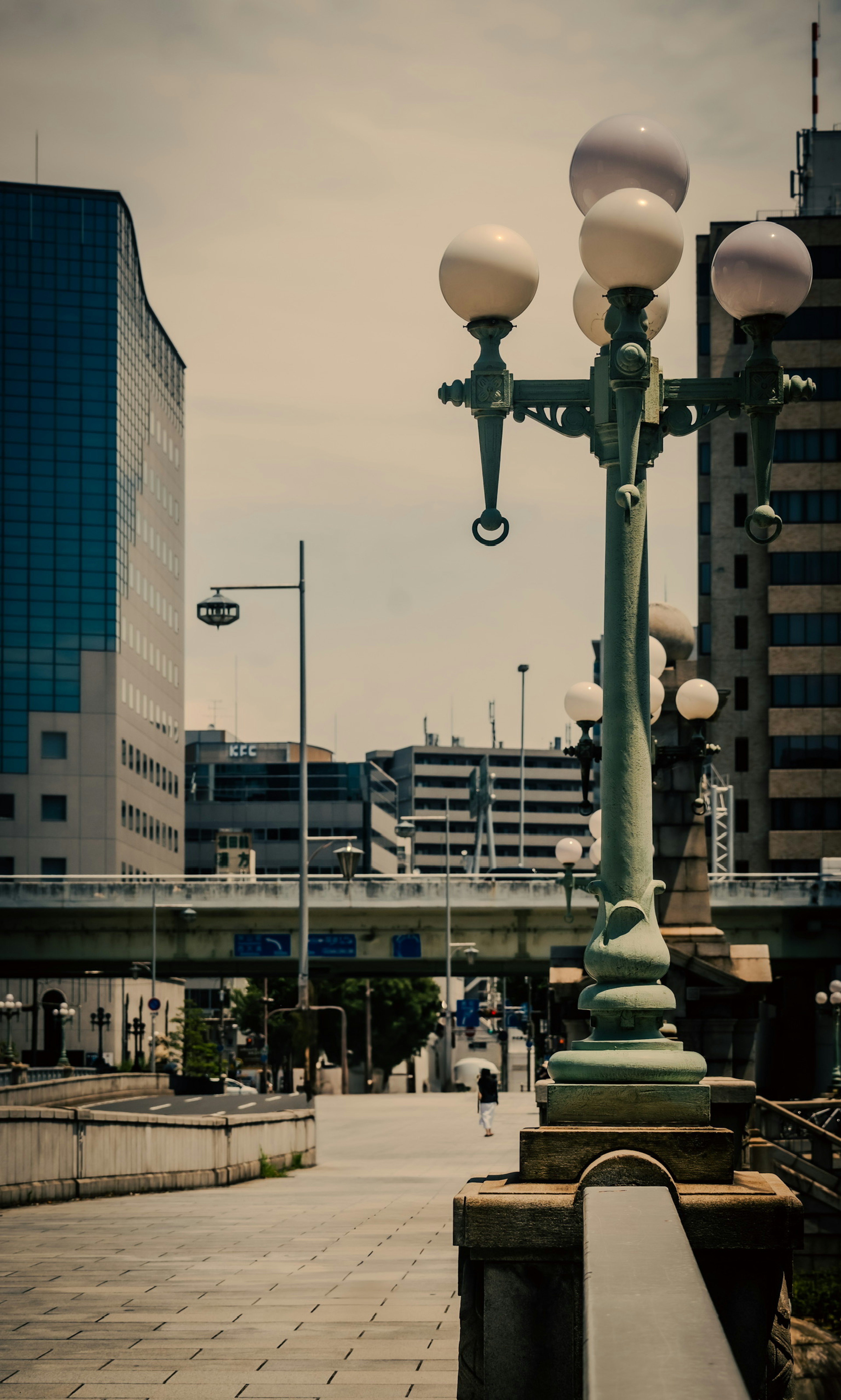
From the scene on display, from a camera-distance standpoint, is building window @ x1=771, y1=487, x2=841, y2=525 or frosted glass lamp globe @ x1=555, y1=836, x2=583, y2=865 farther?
building window @ x1=771, y1=487, x2=841, y2=525

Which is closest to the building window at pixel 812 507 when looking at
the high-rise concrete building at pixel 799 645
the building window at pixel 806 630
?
the high-rise concrete building at pixel 799 645

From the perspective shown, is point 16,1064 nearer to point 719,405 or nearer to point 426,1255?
point 426,1255

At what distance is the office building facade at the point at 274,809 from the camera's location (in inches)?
5856

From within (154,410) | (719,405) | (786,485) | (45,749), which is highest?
(154,410)

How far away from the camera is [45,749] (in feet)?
334

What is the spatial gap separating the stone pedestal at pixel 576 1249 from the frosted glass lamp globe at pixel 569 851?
17.7 meters

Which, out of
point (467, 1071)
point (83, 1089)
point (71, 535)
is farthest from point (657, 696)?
point (71, 535)

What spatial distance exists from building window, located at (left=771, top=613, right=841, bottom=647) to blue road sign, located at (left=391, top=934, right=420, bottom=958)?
2960cm

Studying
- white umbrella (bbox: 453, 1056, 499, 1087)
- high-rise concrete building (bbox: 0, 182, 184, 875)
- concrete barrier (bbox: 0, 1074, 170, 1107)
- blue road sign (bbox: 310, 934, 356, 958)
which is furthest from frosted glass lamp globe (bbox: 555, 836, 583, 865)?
high-rise concrete building (bbox: 0, 182, 184, 875)

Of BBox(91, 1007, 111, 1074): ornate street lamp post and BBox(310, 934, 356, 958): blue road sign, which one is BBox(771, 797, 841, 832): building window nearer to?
BBox(310, 934, 356, 958): blue road sign

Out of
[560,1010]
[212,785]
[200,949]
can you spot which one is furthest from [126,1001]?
[560,1010]

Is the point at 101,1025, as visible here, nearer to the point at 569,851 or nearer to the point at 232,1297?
the point at 569,851

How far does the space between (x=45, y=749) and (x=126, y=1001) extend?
18332 mm

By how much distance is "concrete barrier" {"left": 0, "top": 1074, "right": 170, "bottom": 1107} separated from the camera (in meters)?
29.7
